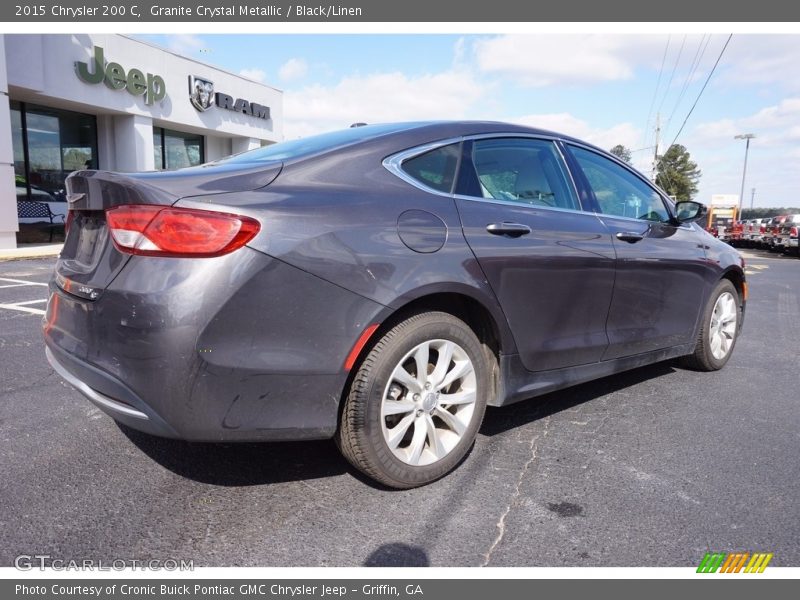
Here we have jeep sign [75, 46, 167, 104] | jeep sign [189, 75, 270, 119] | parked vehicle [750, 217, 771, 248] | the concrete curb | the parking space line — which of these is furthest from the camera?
parked vehicle [750, 217, 771, 248]

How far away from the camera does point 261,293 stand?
209 cm

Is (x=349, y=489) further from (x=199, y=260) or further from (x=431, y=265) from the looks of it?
(x=199, y=260)

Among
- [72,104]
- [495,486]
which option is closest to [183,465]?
[495,486]

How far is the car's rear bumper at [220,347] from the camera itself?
204cm

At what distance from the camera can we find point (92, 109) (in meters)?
16.7

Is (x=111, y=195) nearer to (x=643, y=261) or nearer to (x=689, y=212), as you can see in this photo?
(x=643, y=261)

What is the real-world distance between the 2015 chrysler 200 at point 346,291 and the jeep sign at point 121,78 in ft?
52.0

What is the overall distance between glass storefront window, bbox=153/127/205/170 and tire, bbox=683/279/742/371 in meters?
18.2

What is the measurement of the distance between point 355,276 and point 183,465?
134cm

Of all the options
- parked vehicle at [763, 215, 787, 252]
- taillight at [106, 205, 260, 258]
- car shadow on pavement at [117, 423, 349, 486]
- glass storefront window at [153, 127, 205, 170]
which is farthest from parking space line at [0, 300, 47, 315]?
parked vehicle at [763, 215, 787, 252]

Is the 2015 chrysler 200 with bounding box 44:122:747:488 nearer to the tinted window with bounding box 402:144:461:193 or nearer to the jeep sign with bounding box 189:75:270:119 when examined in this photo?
the tinted window with bounding box 402:144:461:193

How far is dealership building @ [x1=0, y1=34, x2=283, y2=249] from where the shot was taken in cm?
1359
